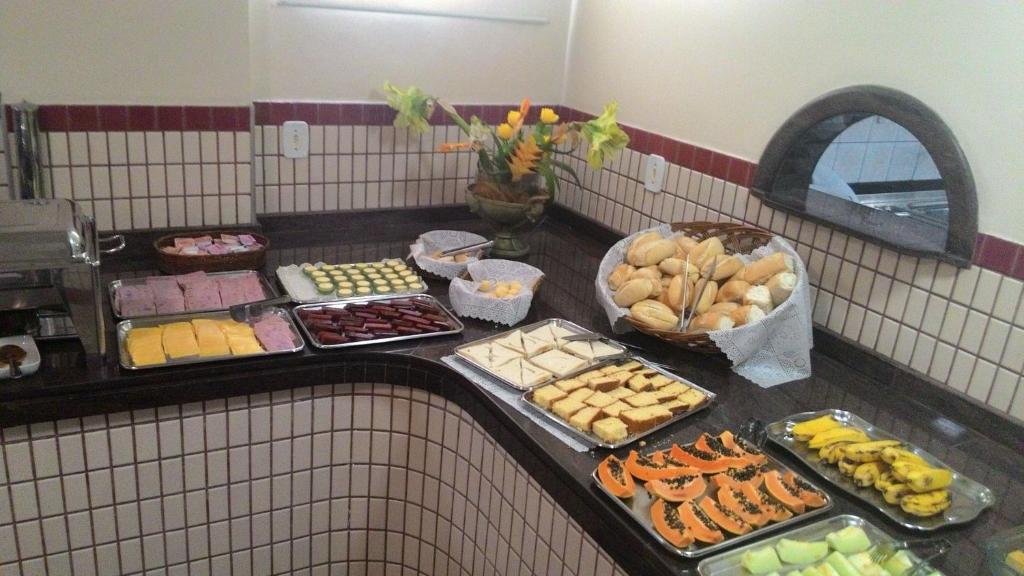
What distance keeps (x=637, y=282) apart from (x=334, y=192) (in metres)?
1.04

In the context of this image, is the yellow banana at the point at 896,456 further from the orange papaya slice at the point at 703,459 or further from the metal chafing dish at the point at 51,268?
the metal chafing dish at the point at 51,268

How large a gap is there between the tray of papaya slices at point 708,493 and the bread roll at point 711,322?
0.32m

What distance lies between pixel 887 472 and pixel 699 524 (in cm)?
38

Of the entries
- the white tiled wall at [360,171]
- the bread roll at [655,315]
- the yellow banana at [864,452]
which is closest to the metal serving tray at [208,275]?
the white tiled wall at [360,171]

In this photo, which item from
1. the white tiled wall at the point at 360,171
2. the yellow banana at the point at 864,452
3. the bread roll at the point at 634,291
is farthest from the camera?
the white tiled wall at the point at 360,171

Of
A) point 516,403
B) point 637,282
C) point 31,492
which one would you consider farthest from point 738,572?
point 31,492

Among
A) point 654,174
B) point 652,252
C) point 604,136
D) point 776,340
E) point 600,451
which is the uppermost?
point 604,136

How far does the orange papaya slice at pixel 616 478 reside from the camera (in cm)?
129

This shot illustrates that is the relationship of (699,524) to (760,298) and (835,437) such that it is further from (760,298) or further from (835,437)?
(760,298)

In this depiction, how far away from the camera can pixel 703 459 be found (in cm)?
138

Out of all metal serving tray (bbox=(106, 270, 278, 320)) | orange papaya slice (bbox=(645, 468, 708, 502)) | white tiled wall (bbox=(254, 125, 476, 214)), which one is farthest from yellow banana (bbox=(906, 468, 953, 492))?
white tiled wall (bbox=(254, 125, 476, 214))

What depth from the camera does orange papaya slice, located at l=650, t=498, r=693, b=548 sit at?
118 centimetres

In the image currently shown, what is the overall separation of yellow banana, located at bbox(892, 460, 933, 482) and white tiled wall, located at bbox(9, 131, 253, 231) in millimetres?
1678

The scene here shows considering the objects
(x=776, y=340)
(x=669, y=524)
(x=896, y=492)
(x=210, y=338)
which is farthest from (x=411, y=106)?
(x=896, y=492)
